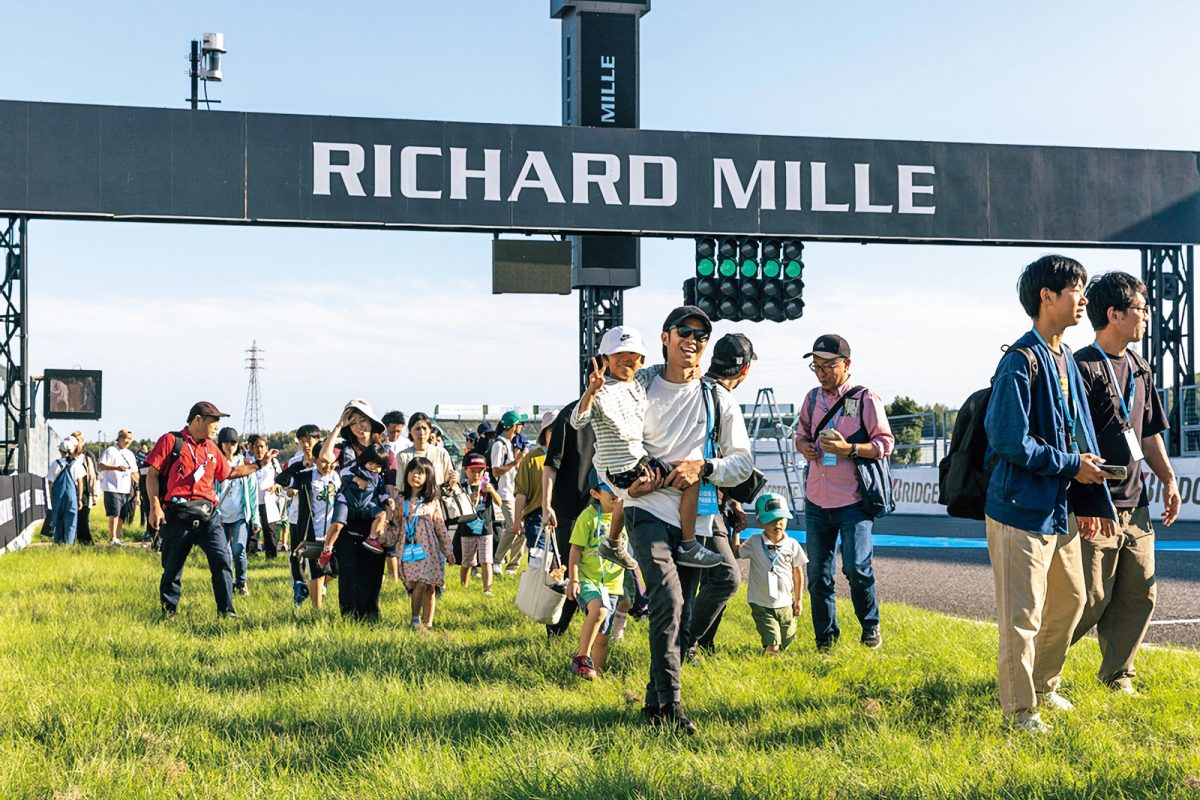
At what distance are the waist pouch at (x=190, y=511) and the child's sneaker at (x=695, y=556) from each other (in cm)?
530

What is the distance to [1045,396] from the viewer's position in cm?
543

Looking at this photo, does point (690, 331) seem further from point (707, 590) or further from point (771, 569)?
point (771, 569)

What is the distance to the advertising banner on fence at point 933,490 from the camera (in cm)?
2120

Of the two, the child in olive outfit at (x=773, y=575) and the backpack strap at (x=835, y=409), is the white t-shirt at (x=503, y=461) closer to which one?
the child in olive outfit at (x=773, y=575)

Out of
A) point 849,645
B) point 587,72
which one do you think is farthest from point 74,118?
point 849,645

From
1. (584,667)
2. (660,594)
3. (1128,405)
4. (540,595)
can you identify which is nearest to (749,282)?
(540,595)

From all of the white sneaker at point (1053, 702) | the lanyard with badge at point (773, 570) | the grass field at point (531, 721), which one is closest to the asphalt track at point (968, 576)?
the grass field at point (531, 721)

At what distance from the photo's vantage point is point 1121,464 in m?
5.86

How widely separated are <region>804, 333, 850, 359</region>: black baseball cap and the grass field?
1792 millimetres

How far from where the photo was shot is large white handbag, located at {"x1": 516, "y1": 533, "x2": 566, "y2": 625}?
8.27 m

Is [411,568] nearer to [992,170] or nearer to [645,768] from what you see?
[645,768]

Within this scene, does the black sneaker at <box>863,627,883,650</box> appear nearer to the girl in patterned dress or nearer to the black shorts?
the girl in patterned dress

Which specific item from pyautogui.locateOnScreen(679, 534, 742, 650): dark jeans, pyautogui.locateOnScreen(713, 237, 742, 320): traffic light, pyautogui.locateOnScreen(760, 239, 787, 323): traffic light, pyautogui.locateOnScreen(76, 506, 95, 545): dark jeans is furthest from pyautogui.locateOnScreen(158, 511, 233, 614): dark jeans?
pyautogui.locateOnScreen(76, 506, 95, 545): dark jeans

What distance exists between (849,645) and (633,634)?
147 centimetres
